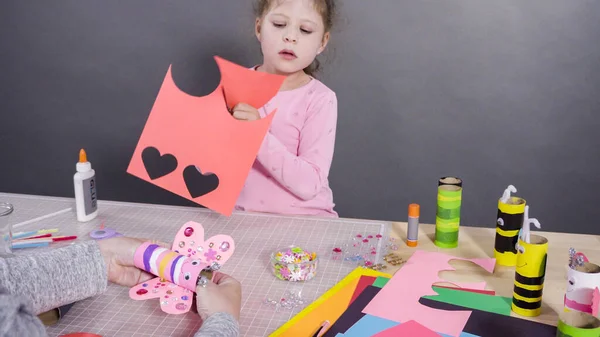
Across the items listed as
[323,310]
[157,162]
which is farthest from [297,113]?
[157,162]

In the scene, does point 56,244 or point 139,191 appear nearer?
point 56,244

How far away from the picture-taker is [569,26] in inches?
77.7

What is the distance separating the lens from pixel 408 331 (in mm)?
862

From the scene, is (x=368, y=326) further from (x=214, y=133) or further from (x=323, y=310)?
(x=214, y=133)

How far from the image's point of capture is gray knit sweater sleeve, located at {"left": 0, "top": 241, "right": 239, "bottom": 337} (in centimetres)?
80

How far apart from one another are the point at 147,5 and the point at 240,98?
3.65 feet

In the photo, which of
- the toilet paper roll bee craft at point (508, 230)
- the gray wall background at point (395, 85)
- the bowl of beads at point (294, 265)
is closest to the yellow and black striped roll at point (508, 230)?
the toilet paper roll bee craft at point (508, 230)

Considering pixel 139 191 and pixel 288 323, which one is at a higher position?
pixel 288 323

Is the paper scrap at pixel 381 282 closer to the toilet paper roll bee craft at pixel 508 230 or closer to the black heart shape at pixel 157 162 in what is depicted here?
the toilet paper roll bee craft at pixel 508 230

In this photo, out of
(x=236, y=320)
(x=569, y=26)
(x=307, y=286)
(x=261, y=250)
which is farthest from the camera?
(x=569, y=26)

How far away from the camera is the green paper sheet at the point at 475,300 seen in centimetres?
93

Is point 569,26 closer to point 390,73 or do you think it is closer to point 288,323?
point 390,73

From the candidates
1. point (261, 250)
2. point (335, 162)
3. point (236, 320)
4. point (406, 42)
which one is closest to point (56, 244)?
point (261, 250)

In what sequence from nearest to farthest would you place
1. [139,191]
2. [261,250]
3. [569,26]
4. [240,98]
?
[261,250], [240,98], [569,26], [139,191]
